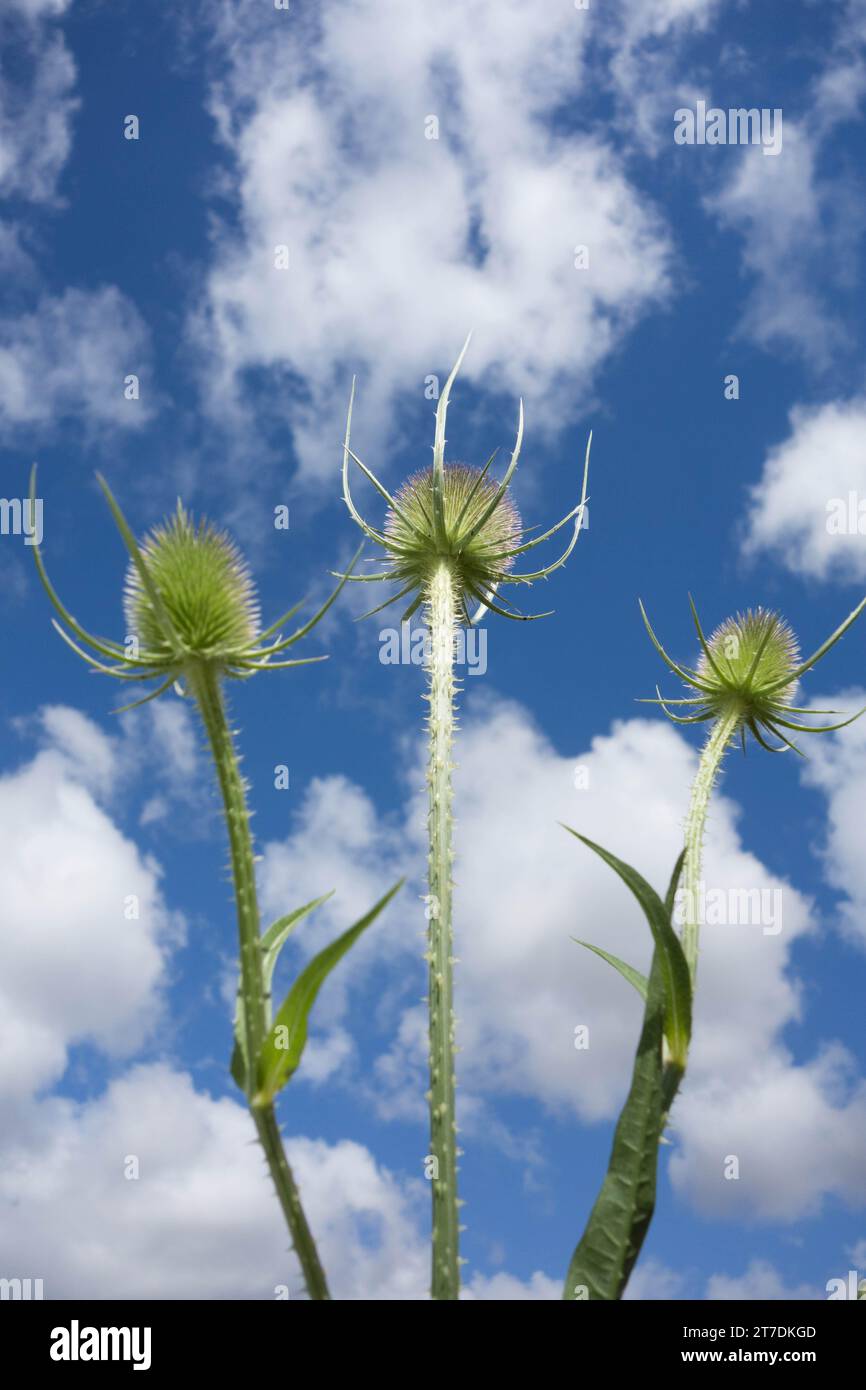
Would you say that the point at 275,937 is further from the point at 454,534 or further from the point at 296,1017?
the point at 454,534

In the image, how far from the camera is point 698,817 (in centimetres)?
658

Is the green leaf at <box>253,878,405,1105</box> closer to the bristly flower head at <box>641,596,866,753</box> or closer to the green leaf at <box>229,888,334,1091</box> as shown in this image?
the green leaf at <box>229,888,334,1091</box>

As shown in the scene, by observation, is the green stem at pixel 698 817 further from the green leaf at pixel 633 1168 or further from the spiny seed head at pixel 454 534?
the spiny seed head at pixel 454 534

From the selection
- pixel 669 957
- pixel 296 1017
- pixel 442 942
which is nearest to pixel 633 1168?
pixel 669 957

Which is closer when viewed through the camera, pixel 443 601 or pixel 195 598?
pixel 195 598

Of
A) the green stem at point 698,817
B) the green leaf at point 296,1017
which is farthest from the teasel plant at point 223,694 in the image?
the green stem at point 698,817

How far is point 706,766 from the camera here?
692cm

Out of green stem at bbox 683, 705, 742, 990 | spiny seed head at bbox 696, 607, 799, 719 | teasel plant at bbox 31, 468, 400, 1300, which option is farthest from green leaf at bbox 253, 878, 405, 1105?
spiny seed head at bbox 696, 607, 799, 719

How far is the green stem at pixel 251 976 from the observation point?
15.6ft

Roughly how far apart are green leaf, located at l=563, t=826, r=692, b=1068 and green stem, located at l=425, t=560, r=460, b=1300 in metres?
1.13

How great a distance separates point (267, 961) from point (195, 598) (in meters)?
1.71
